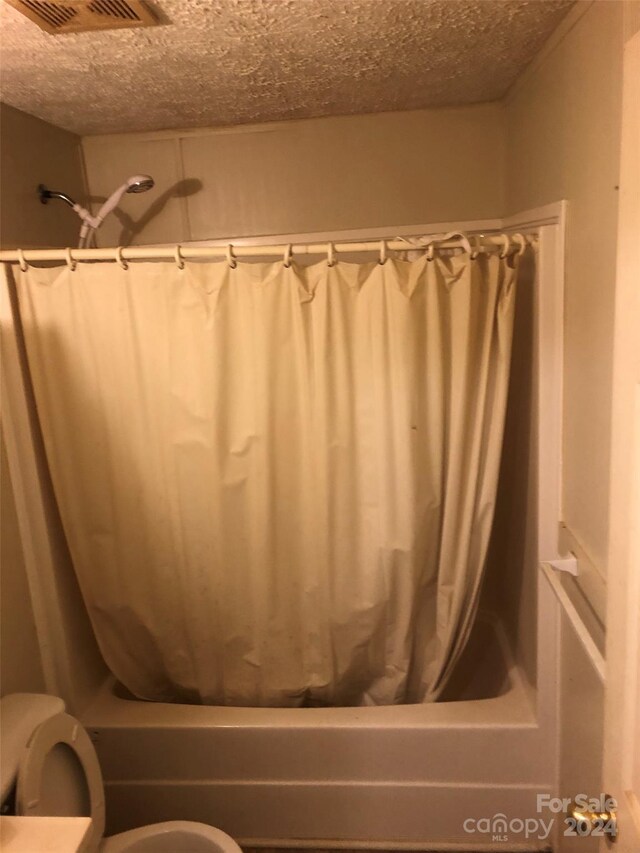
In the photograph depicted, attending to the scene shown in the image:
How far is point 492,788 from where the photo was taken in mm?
1735

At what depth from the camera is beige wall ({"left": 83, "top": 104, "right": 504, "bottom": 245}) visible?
7.29ft

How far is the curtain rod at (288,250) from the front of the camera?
1546mm

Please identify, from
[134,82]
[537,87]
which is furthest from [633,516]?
[134,82]

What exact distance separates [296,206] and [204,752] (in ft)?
6.08

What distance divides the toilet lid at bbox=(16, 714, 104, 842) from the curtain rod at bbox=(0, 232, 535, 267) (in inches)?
44.0

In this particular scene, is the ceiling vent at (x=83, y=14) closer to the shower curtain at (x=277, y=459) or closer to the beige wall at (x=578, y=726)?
the shower curtain at (x=277, y=459)

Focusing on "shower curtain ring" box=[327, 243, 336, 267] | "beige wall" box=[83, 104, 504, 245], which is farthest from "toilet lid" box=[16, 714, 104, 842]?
"beige wall" box=[83, 104, 504, 245]

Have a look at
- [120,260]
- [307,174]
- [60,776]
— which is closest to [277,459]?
[120,260]

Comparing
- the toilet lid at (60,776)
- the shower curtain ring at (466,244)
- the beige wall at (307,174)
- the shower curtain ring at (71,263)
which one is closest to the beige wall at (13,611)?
the toilet lid at (60,776)

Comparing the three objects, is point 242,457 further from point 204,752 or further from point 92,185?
point 92,185

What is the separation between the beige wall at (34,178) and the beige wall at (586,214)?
4.99ft

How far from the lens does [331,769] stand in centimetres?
177

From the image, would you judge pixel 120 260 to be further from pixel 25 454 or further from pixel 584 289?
pixel 584 289

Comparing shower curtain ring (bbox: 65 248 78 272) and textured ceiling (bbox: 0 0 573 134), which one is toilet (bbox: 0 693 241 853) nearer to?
shower curtain ring (bbox: 65 248 78 272)
